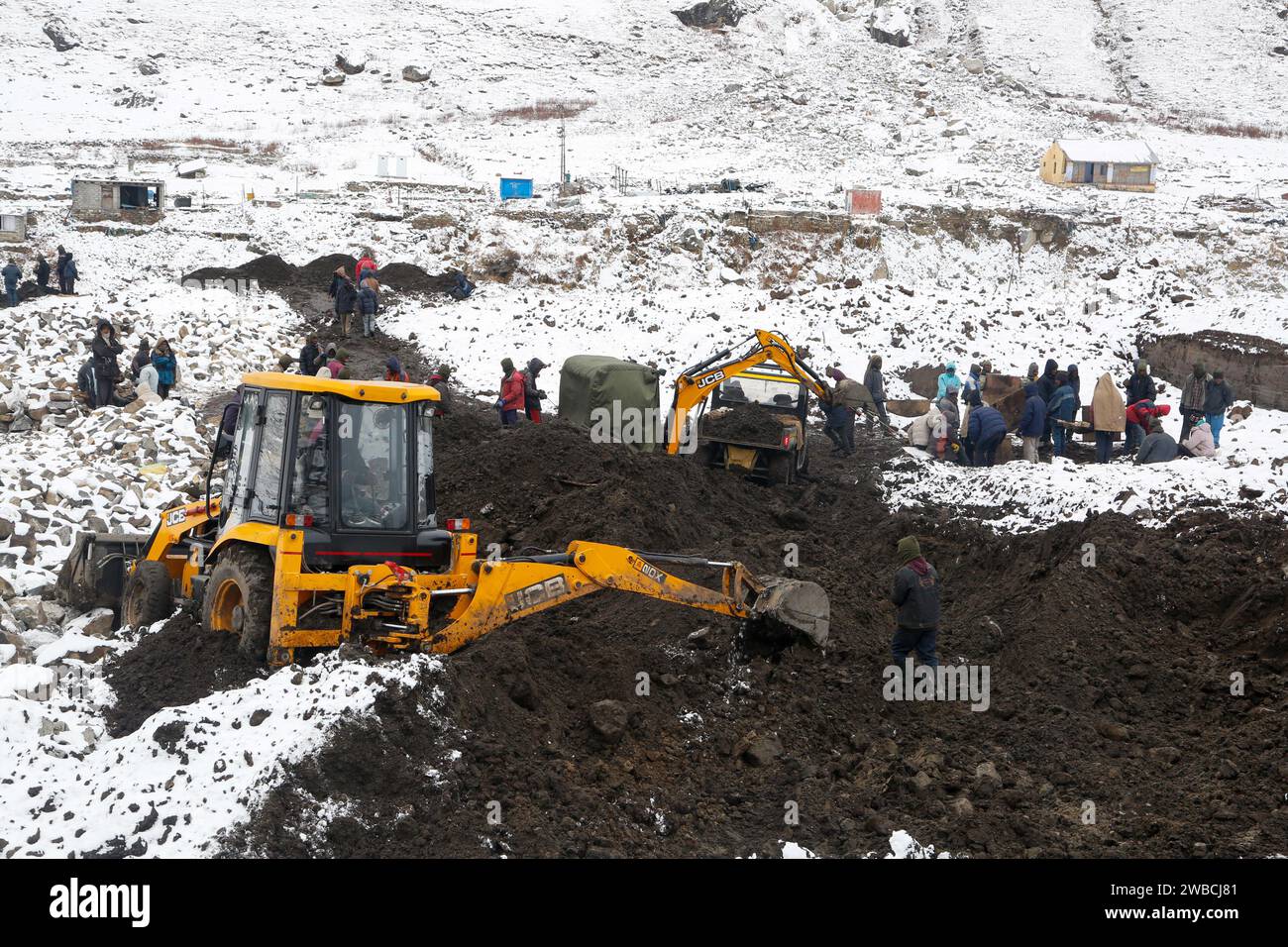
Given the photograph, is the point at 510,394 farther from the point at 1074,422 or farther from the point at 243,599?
the point at 243,599

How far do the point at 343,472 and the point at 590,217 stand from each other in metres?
23.7

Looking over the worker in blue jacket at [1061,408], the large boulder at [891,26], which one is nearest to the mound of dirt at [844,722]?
the worker in blue jacket at [1061,408]

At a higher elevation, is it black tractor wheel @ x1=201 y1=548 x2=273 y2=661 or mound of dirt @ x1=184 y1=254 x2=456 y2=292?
mound of dirt @ x1=184 y1=254 x2=456 y2=292

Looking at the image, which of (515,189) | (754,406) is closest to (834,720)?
(754,406)

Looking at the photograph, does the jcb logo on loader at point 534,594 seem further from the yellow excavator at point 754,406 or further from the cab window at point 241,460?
the yellow excavator at point 754,406

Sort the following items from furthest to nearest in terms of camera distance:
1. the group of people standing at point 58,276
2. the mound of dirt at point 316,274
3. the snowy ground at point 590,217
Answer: the mound of dirt at point 316,274, the group of people standing at point 58,276, the snowy ground at point 590,217

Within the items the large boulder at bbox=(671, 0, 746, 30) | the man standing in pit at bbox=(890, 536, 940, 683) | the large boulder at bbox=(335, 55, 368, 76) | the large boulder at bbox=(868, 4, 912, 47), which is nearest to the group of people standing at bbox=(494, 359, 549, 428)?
the man standing in pit at bbox=(890, 536, 940, 683)

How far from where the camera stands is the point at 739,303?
2603cm

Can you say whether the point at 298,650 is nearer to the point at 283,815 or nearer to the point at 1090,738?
the point at 283,815

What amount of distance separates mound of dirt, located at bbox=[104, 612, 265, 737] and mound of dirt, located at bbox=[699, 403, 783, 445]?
866cm

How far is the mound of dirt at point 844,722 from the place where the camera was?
660 cm

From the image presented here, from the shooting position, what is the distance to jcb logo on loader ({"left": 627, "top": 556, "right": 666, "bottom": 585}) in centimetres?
837

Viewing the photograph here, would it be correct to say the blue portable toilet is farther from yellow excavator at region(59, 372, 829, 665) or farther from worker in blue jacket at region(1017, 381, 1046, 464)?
yellow excavator at region(59, 372, 829, 665)

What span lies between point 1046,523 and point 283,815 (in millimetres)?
9298
